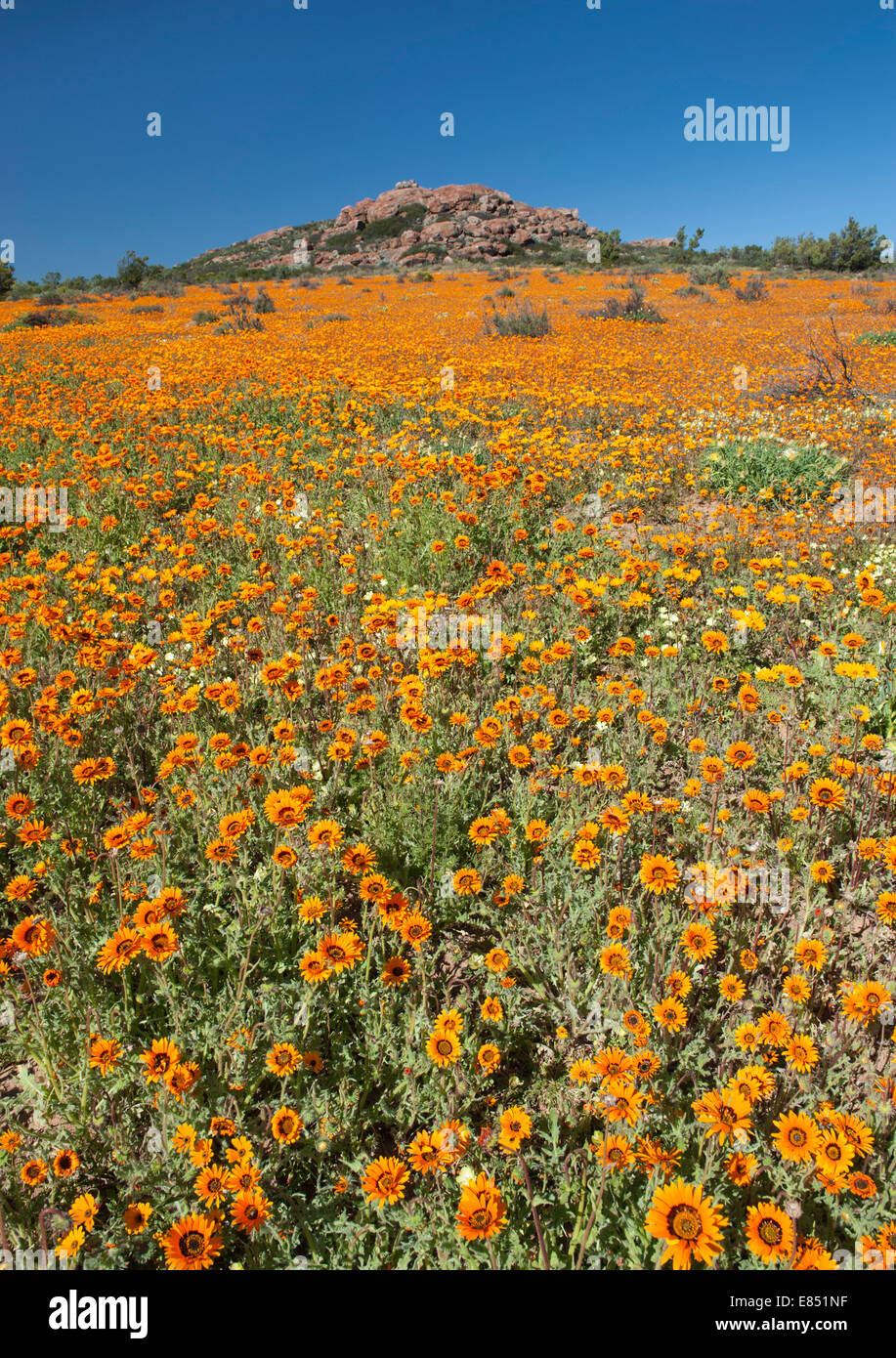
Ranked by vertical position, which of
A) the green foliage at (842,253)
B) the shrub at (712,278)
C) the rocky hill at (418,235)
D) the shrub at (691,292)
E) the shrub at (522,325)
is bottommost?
the shrub at (522,325)

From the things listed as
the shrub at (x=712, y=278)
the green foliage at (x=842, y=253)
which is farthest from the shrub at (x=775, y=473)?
the green foliage at (x=842, y=253)

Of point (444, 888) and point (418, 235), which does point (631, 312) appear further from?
point (418, 235)

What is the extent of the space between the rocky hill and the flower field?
4805cm

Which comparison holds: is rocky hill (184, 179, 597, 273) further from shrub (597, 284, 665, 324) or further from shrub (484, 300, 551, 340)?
shrub (484, 300, 551, 340)

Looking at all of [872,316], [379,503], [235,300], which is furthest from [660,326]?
[235,300]

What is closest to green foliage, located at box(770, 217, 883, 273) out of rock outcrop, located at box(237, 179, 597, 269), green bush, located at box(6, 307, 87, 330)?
rock outcrop, located at box(237, 179, 597, 269)

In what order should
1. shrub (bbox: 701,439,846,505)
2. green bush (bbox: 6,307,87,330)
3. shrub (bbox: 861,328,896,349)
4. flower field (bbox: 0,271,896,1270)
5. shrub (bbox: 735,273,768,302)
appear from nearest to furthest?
flower field (bbox: 0,271,896,1270) → shrub (bbox: 701,439,846,505) → shrub (bbox: 861,328,896,349) → green bush (bbox: 6,307,87,330) → shrub (bbox: 735,273,768,302)

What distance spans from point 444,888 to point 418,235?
2730 inches

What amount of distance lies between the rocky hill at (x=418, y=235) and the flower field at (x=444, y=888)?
48.0 metres

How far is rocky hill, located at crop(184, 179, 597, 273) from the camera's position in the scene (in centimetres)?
4928

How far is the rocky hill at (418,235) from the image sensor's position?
162 feet

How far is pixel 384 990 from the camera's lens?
2.37 m

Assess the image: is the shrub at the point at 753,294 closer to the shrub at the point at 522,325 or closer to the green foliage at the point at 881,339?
the green foliage at the point at 881,339

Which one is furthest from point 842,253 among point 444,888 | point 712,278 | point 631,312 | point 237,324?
point 444,888
